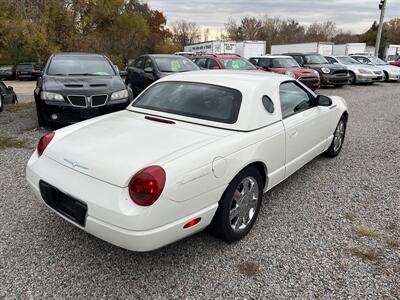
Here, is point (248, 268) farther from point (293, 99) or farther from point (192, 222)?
point (293, 99)

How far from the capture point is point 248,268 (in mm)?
2738

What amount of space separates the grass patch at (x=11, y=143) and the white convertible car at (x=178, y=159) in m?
2.98

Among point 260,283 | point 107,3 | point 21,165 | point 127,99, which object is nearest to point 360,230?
point 260,283

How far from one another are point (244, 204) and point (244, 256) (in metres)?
0.46

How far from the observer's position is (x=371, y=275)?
2674 millimetres

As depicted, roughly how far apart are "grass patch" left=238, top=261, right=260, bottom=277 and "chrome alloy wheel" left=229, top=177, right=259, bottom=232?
13.1 inches

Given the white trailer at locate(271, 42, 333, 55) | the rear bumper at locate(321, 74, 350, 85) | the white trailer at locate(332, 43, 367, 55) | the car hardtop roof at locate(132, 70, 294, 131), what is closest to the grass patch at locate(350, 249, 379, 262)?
the car hardtop roof at locate(132, 70, 294, 131)

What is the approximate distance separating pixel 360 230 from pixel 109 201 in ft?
8.05

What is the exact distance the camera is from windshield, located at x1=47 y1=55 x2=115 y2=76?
7.09m

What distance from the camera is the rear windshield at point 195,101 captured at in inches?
128

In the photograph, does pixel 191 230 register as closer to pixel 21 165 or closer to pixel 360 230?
pixel 360 230

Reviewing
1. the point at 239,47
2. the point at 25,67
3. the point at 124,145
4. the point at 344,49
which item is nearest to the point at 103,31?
the point at 25,67

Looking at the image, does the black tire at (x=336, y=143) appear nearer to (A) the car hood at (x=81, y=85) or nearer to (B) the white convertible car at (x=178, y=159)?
(B) the white convertible car at (x=178, y=159)

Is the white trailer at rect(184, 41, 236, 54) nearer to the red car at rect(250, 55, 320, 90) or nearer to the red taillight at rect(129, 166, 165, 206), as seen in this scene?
the red car at rect(250, 55, 320, 90)
